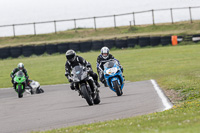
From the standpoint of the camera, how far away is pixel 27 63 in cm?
3978

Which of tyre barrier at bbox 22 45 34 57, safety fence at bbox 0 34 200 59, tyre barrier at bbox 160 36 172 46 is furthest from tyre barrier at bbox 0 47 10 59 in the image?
tyre barrier at bbox 160 36 172 46

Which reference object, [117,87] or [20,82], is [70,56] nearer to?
[117,87]

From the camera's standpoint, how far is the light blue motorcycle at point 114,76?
1495 cm

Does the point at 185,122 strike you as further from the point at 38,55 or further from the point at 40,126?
the point at 38,55

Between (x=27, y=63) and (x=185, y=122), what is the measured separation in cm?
3305

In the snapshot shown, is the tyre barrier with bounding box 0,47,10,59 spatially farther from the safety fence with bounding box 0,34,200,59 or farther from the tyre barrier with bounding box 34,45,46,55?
the tyre barrier with bounding box 34,45,46,55

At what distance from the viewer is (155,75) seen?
25.9m

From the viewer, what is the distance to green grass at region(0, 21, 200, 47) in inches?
1985

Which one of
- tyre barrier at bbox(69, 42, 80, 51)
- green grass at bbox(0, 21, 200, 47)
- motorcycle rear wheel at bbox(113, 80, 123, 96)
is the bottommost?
motorcycle rear wheel at bbox(113, 80, 123, 96)

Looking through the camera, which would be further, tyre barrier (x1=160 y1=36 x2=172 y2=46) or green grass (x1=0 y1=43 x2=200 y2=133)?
tyre barrier (x1=160 y1=36 x2=172 y2=46)

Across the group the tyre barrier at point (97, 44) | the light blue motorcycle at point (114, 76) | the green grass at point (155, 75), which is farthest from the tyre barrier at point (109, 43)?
the light blue motorcycle at point (114, 76)

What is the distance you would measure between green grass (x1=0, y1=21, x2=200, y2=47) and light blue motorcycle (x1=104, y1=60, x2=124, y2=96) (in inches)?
1320

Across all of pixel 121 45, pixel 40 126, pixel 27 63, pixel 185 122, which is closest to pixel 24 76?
pixel 40 126

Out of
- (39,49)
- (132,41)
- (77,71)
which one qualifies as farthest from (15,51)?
(77,71)
